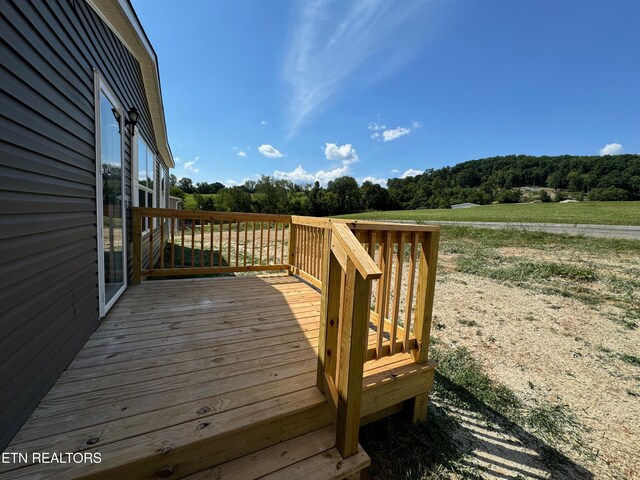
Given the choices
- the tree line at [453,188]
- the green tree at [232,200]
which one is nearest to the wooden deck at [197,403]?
the tree line at [453,188]

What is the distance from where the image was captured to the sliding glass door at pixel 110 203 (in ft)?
7.96

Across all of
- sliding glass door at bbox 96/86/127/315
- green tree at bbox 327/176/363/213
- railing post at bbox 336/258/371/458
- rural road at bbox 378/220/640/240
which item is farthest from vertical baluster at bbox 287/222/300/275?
green tree at bbox 327/176/363/213

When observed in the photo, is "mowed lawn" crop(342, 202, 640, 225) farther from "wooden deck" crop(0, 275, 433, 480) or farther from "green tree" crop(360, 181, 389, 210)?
"green tree" crop(360, 181, 389, 210)

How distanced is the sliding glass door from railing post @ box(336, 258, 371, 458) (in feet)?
7.57

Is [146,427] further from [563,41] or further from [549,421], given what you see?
[563,41]

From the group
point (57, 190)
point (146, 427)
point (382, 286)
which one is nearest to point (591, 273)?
point (382, 286)

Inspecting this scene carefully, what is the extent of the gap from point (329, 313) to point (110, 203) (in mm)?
2674

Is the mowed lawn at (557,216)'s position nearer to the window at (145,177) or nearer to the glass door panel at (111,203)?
the window at (145,177)

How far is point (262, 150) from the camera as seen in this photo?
147 ft

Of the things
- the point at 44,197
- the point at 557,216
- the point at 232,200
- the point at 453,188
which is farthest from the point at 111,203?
the point at 453,188

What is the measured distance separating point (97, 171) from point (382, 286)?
2.58 metres

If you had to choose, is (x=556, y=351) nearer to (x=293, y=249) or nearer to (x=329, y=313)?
(x=329, y=313)

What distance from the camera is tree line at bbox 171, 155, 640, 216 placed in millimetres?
34688

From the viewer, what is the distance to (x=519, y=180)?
166 ft
